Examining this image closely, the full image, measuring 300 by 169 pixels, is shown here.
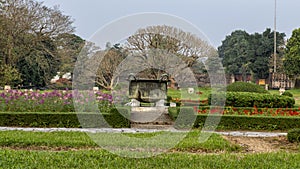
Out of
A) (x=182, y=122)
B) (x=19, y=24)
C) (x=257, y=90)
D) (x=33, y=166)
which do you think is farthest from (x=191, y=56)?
(x=33, y=166)

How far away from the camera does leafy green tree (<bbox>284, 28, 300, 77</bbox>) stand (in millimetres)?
29877

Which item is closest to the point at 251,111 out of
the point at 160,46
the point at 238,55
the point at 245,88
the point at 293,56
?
the point at 245,88

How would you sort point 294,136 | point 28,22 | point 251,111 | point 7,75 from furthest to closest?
point 28,22, point 7,75, point 251,111, point 294,136

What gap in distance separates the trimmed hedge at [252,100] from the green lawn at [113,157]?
5710 mm

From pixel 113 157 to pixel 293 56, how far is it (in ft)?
92.8

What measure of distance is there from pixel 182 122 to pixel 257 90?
6.35m

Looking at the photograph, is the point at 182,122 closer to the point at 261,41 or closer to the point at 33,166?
the point at 33,166

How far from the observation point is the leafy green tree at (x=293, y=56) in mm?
29877

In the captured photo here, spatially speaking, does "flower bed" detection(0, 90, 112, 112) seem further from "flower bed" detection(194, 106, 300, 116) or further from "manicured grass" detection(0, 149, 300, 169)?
"manicured grass" detection(0, 149, 300, 169)

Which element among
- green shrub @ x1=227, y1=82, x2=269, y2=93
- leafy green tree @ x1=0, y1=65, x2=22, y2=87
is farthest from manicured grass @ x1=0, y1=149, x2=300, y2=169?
leafy green tree @ x1=0, y1=65, x2=22, y2=87

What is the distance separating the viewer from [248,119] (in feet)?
27.1

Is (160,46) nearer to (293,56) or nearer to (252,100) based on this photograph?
(252,100)

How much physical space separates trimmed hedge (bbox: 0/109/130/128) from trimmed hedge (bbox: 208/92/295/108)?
14.3ft

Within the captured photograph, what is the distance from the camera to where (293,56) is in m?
29.9
